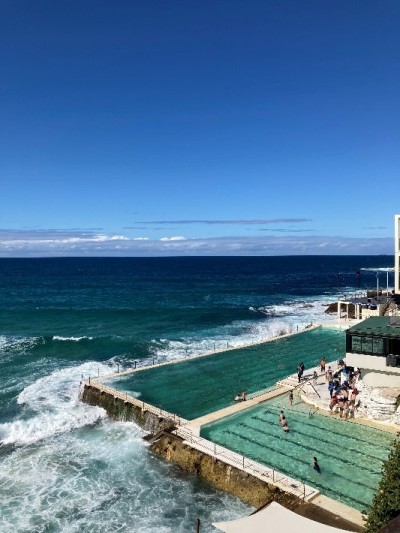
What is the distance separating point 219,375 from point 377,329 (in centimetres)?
1315

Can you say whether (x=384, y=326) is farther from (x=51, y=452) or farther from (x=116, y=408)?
(x=51, y=452)

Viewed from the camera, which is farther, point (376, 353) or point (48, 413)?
point (48, 413)

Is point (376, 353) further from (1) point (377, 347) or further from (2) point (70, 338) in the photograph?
(2) point (70, 338)

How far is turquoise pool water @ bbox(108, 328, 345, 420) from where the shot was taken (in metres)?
29.6

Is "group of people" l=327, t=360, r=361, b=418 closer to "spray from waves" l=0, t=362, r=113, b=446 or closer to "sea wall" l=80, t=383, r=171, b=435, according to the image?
"sea wall" l=80, t=383, r=171, b=435

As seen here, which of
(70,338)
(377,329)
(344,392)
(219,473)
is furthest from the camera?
(70,338)

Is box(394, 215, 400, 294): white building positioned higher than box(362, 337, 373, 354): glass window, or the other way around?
box(394, 215, 400, 294): white building

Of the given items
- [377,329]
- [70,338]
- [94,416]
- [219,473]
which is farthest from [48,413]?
[70,338]

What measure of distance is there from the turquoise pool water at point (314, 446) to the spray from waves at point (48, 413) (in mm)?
8797

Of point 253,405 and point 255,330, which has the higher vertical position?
point 253,405

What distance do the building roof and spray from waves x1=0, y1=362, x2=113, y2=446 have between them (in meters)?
16.4

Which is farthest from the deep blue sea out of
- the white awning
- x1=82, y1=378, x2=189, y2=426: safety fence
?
the white awning

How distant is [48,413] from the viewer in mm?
29047

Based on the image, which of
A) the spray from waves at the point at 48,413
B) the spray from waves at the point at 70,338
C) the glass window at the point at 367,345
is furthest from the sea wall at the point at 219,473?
the spray from waves at the point at 70,338
